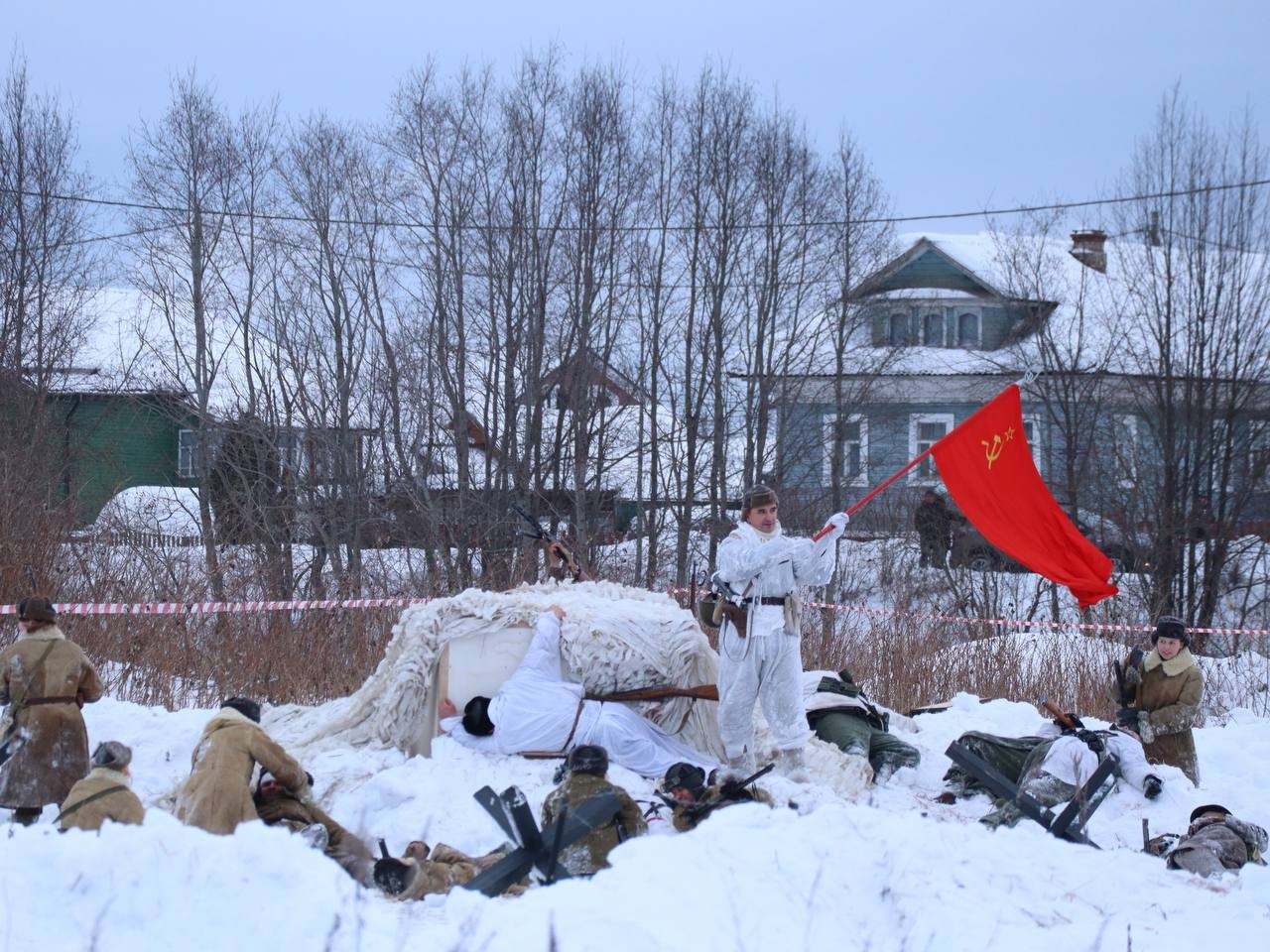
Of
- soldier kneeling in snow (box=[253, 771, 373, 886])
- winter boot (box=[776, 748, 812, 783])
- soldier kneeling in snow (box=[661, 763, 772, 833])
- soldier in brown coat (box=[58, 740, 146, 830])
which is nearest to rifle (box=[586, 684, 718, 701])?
winter boot (box=[776, 748, 812, 783])

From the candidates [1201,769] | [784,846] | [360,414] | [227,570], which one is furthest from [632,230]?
[784,846]

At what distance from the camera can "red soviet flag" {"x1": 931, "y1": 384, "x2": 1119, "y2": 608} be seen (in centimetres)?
895

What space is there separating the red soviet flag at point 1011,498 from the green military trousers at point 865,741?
159 centimetres

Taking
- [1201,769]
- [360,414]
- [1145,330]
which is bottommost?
[1201,769]

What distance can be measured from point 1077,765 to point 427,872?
4316 millimetres

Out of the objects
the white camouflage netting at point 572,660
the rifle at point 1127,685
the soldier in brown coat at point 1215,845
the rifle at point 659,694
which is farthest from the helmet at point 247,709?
the rifle at point 1127,685

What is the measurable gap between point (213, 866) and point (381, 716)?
4.83 m

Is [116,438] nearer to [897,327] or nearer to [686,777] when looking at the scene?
[897,327]

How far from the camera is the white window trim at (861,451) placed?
2352 cm

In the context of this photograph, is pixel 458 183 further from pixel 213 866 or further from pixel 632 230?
pixel 213 866

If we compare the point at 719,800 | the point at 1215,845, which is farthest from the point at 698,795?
the point at 1215,845

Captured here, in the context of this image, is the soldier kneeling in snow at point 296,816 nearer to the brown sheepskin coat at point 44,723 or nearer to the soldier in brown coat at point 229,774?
the soldier in brown coat at point 229,774

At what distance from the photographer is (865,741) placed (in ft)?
31.6

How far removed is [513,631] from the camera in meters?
8.76
